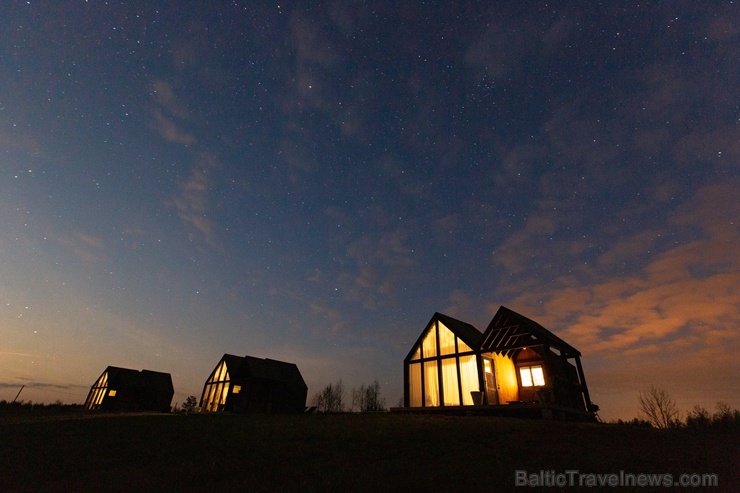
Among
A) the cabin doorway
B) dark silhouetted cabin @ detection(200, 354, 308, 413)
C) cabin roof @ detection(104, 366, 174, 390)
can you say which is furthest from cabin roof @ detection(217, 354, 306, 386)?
the cabin doorway

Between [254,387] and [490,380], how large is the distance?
100ft

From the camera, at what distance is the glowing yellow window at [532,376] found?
945 inches

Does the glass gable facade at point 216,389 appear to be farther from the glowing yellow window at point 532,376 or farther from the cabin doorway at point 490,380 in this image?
the glowing yellow window at point 532,376

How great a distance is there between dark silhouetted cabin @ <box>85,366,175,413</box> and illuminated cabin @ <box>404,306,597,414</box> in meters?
44.3

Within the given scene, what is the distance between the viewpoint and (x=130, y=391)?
171ft

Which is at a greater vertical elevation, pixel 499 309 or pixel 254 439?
pixel 499 309

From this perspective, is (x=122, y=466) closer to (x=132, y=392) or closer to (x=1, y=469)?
(x=1, y=469)

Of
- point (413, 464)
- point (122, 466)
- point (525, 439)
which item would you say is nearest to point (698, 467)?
point (525, 439)

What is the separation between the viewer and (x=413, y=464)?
9.29 meters

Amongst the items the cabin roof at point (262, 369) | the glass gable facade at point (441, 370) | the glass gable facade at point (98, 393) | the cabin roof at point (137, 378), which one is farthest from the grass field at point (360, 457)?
the glass gable facade at point (98, 393)

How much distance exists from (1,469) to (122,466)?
13.6 feet

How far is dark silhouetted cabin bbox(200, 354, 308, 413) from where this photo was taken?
43.0 meters

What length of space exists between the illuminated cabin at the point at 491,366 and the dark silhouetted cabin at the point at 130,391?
145ft

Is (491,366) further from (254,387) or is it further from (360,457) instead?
(254,387)
